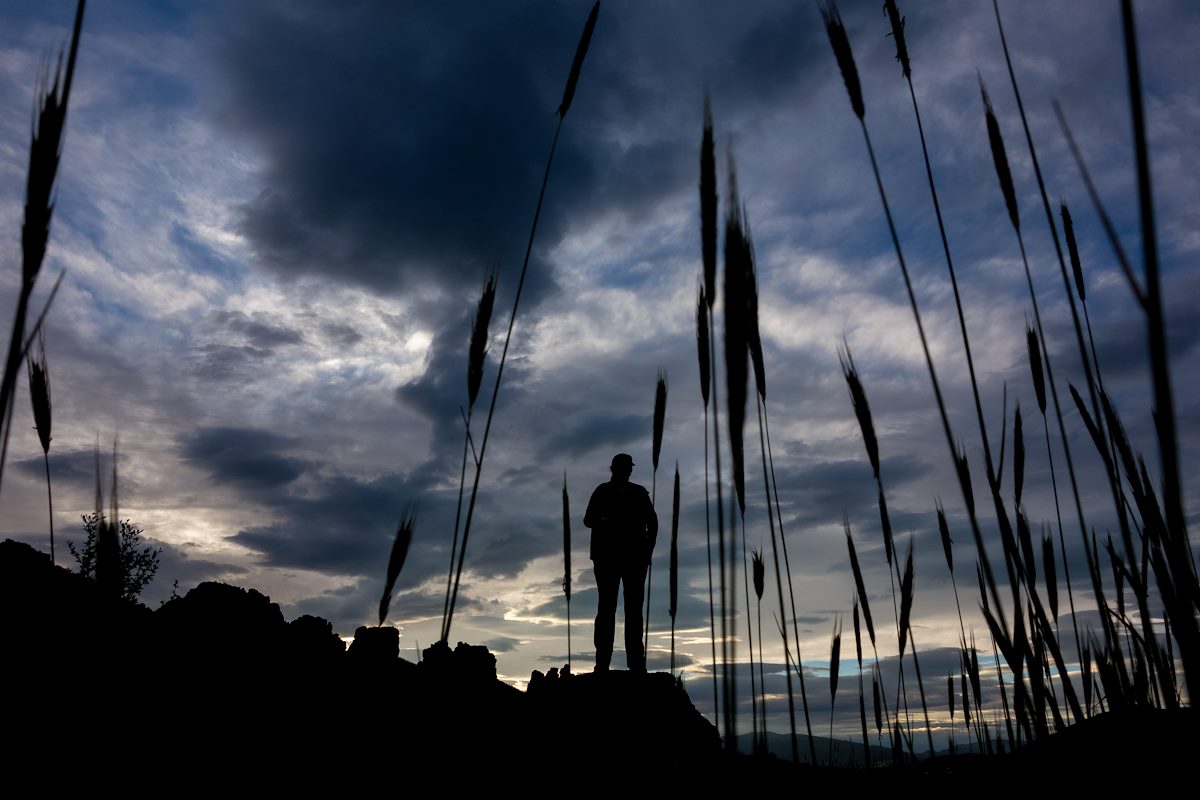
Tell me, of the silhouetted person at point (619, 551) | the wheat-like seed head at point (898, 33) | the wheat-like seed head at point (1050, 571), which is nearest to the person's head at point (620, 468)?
the silhouetted person at point (619, 551)

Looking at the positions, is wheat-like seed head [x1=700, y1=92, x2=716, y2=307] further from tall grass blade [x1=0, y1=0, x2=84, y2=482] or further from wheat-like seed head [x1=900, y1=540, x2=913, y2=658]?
wheat-like seed head [x1=900, y1=540, x2=913, y2=658]

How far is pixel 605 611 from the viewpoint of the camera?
6.24m

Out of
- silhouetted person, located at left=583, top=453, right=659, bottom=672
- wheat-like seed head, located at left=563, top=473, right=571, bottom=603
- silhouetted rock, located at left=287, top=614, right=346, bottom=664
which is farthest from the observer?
silhouetted person, located at left=583, top=453, right=659, bottom=672

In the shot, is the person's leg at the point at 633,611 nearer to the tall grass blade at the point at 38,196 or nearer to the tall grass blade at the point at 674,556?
the tall grass blade at the point at 674,556

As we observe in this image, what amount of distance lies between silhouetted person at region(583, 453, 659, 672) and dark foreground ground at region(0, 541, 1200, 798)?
64cm

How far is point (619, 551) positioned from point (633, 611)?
0.69 m

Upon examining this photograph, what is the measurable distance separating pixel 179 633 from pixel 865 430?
4.71 meters

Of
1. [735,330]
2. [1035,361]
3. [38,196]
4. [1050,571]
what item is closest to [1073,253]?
[1035,361]

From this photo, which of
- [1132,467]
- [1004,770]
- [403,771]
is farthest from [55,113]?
[1004,770]

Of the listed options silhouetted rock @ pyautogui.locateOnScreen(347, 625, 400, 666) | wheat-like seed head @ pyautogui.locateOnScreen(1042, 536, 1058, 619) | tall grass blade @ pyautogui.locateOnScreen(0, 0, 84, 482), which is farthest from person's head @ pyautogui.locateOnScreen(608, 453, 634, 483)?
tall grass blade @ pyautogui.locateOnScreen(0, 0, 84, 482)

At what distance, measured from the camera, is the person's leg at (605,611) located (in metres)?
6.09

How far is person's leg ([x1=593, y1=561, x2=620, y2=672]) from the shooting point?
609cm

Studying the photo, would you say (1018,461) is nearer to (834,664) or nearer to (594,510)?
(834,664)

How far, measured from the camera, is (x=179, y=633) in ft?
15.0
